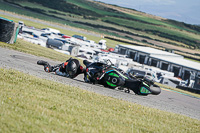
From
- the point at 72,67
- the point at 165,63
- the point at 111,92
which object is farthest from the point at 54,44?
the point at 111,92

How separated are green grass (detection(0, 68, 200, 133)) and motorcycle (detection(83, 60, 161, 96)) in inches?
125

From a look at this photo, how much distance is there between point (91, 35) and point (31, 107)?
92.0 m

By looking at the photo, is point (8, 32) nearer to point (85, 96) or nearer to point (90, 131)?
point (85, 96)

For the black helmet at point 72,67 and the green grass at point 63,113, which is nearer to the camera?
the green grass at point 63,113

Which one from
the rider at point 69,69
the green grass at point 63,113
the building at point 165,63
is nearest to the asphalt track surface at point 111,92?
the rider at point 69,69

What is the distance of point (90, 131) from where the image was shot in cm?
629

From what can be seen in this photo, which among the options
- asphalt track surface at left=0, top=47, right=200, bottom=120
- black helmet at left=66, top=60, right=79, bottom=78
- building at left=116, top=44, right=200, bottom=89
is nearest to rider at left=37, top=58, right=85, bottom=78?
black helmet at left=66, top=60, right=79, bottom=78

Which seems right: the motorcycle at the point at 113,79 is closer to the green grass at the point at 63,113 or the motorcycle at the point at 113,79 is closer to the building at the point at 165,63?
the green grass at the point at 63,113

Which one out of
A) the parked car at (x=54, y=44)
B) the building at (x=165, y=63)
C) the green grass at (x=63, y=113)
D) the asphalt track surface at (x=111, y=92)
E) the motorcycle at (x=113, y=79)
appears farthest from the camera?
the building at (x=165, y=63)

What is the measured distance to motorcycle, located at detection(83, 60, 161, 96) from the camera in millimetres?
13859

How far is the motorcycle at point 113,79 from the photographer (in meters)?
13.9

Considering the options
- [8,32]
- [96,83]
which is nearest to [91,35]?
[8,32]

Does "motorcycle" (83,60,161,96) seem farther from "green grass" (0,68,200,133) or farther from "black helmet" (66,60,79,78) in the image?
"green grass" (0,68,200,133)

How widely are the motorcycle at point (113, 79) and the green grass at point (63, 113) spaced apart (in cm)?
318
